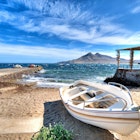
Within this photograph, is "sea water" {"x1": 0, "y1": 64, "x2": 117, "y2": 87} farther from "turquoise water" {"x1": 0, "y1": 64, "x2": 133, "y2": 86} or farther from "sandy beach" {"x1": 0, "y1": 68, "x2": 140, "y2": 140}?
"sandy beach" {"x1": 0, "y1": 68, "x2": 140, "y2": 140}

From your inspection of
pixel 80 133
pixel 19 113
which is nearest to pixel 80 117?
pixel 80 133

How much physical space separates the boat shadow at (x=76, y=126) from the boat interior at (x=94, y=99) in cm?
63

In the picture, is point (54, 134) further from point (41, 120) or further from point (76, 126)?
point (41, 120)

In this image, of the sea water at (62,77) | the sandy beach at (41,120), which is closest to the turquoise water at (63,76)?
the sea water at (62,77)

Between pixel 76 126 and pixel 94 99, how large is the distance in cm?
116

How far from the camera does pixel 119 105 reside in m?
5.18

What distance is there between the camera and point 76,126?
225 inches

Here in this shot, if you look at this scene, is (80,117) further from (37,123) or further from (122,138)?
(37,123)

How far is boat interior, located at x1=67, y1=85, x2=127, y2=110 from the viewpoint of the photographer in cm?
528

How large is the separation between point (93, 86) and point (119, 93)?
241 cm

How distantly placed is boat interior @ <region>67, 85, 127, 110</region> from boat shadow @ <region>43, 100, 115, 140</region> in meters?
0.63

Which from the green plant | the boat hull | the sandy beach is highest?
the boat hull

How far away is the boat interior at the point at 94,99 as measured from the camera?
5277mm

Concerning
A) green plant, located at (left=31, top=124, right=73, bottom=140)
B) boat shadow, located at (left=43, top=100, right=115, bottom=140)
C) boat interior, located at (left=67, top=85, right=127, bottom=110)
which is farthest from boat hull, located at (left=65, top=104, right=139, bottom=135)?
green plant, located at (left=31, top=124, right=73, bottom=140)
